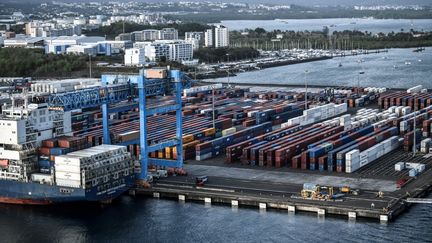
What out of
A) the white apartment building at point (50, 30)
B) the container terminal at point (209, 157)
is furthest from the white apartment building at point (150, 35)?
the container terminal at point (209, 157)

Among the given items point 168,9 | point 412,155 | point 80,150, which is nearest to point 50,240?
point 80,150

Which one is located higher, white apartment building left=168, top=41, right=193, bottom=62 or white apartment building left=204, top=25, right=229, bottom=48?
white apartment building left=204, top=25, right=229, bottom=48

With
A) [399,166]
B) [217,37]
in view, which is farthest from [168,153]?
[217,37]

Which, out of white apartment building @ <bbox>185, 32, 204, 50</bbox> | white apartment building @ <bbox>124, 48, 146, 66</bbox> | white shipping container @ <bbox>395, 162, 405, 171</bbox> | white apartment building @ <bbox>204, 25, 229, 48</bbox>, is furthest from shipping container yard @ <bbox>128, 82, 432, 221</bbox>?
white apartment building @ <bbox>204, 25, 229, 48</bbox>

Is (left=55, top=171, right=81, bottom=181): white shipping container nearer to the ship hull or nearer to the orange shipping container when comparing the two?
the ship hull

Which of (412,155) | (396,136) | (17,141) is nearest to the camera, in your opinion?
(17,141)

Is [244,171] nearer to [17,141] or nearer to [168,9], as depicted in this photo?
[17,141]

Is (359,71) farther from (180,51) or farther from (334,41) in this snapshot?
(334,41)
